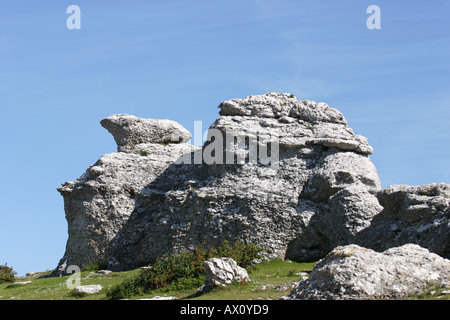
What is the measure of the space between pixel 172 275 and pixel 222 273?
4644mm

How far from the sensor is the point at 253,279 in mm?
30219

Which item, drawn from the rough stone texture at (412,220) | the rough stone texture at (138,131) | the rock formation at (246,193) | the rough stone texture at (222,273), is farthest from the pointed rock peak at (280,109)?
the rough stone texture at (222,273)

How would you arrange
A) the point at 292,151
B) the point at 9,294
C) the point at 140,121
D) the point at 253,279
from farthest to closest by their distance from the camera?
the point at 140,121 < the point at 292,151 < the point at 9,294 < the point at 253,279

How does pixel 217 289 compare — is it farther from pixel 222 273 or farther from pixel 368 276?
pixel 368 276

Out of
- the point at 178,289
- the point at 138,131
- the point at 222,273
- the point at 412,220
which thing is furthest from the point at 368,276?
the point at 138,131

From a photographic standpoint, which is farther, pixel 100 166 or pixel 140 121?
pixel 140 121

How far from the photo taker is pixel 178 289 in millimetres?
29578

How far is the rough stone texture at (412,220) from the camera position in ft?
95.3

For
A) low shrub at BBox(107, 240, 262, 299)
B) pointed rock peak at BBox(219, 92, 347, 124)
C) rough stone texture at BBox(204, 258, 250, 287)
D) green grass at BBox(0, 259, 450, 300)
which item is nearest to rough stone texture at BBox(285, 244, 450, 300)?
green grass at BBox(0, 259, 450, 300)

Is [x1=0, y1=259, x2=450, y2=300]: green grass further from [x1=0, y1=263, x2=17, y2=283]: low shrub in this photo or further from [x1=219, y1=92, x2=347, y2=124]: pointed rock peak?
[x1=219, y1=92, x2=347, y2=124]: pointed rock peak

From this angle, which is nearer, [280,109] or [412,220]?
[412,220]
